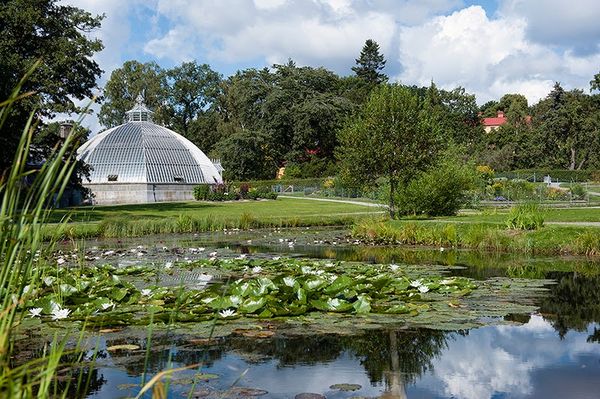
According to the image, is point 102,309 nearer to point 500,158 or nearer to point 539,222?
point 539,222

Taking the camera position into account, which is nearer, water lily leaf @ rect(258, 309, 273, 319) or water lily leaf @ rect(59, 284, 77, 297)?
water lily leaf @ rect(258, 309, 273, 319)

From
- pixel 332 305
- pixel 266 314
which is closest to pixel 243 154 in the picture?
pixel 332 305

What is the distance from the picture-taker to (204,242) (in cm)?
2250

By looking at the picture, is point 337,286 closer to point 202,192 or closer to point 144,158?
point 202,192

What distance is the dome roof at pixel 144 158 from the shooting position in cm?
5569

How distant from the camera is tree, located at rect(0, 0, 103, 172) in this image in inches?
1344

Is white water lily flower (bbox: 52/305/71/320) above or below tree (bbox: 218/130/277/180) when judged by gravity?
below

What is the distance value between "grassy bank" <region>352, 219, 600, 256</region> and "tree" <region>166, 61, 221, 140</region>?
218 ft

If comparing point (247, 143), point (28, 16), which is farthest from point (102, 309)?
point (247, 143)

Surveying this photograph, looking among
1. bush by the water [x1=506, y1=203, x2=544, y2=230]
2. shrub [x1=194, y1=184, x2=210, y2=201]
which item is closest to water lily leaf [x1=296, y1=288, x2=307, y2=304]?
bush by the water [x1=506, y1=203, x2=544, y2=230]

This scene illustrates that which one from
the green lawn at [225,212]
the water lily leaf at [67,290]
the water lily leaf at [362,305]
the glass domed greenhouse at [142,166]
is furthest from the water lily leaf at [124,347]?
the glass domed greenhouse at [142,166]

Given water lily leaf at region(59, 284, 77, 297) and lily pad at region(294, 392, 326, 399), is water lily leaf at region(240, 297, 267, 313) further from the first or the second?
lily pad at region(294, 392, 326, 399)

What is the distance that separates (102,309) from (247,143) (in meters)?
59.8

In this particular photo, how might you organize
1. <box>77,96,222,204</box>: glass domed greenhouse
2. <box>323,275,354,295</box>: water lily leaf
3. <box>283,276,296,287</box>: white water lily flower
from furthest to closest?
<box>77,96,222,204</box>: glass domed greenhouse → <box>283,276,296,287</box>: white water lily flower → <box>323,275,354,295</box>: water lily leaf
